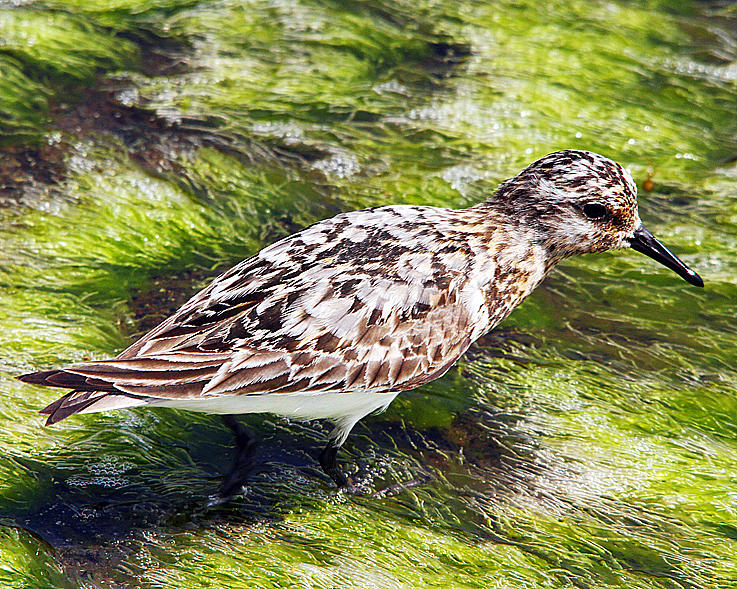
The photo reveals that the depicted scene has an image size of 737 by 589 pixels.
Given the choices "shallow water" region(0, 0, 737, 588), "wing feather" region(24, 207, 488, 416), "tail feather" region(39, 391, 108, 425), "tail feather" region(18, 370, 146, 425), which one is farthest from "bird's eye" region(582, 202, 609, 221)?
"tail feather" region(39, 391, 108, 425)

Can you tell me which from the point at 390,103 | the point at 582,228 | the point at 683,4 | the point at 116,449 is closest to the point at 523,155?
the point at 390,103

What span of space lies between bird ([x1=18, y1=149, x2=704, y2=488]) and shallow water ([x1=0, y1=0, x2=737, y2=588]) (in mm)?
427

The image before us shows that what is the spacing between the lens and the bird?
3211mm

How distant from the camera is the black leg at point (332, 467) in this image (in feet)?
12.4

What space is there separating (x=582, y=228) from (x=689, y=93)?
10.3 ft

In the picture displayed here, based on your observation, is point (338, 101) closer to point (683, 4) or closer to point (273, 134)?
point (273, 134)

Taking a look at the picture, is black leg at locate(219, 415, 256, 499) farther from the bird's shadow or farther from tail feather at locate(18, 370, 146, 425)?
tail feather at locate(18, 370, 146, 425)

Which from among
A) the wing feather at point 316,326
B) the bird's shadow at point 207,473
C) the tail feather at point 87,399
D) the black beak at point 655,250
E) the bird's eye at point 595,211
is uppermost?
the bird's eye at point 595,211

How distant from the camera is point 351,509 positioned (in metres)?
3.72

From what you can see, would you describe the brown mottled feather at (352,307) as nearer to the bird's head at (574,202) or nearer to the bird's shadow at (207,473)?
the bird's head at (574,202)

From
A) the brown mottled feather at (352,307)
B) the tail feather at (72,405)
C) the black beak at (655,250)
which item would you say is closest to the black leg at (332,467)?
the brown mottled feather at (352,307)

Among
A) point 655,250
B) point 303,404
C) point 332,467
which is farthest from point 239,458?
point 655,250

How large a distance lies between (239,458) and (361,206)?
6.77 feet

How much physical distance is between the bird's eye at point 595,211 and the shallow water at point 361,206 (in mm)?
949
